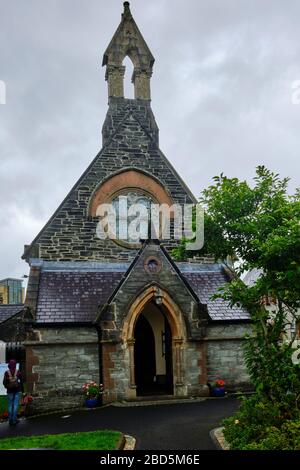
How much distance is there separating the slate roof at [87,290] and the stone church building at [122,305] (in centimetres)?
4

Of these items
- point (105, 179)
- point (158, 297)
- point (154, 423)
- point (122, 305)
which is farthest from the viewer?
point (105, 179)

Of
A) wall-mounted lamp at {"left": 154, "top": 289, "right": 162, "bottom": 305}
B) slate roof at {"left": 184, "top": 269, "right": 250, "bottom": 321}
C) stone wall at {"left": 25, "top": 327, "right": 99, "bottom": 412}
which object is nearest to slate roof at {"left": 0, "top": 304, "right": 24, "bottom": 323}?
stone wall at {"left": 25, "top": 327, "right": 99, "bottom": 412}

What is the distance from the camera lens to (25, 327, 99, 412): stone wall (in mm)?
15297

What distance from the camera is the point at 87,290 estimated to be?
686 inches

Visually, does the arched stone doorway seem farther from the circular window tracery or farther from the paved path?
the circular window tracery

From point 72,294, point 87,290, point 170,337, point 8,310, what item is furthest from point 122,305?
point 8,310

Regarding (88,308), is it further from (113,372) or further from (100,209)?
(100,209)

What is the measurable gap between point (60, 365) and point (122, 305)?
2809mm

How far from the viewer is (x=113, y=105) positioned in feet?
74.4

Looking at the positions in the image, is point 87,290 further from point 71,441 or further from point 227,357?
point 71,441

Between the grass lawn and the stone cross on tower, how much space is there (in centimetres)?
1659

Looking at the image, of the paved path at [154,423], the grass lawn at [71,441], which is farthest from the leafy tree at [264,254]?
the grass lawn at [71,441]

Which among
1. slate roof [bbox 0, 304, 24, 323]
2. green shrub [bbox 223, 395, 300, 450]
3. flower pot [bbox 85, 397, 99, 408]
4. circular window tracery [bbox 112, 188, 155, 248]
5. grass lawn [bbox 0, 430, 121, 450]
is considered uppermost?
circular window tracery [bbox 112, 188, 155, 248]

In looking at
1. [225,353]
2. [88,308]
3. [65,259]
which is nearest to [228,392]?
[225,353]
